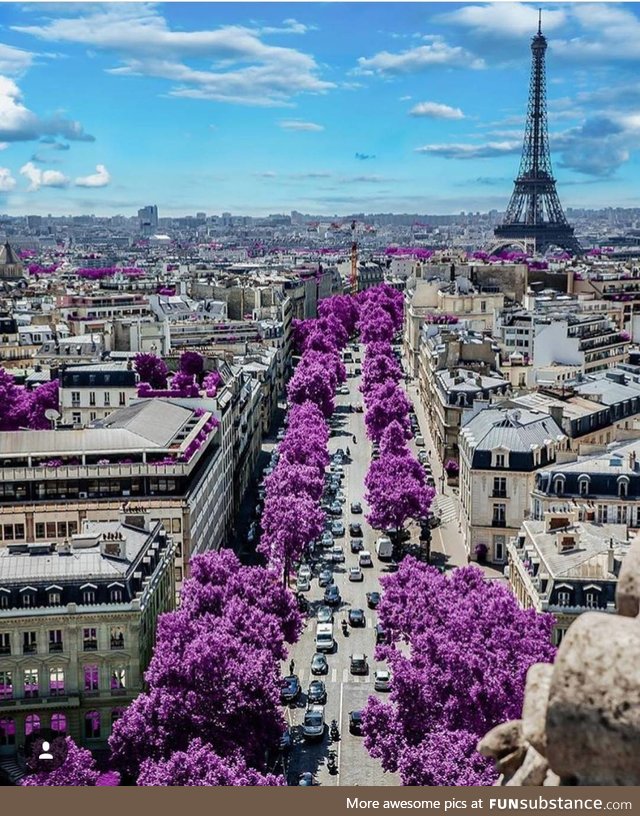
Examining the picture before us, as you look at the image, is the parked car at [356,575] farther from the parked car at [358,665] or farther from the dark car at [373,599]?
the parked car at [358,665]

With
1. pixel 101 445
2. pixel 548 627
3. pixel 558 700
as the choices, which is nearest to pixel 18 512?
pixel 101 445

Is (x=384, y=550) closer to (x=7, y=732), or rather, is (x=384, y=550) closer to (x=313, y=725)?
(x=313, y=725)

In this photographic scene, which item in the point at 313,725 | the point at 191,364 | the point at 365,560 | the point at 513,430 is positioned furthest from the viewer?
the point at 191,364

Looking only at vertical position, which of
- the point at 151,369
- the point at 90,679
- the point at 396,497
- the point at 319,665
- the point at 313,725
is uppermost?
the point at 151,369

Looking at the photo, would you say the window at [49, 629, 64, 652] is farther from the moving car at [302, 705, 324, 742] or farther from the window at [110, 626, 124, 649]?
the moving car at [302, 705, 324, 742]

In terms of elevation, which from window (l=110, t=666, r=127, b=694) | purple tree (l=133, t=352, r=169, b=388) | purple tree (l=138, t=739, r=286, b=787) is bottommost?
window (l=110, t=666, r=127, b=694)

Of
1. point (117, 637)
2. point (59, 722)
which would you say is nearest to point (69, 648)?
point (117, 637)

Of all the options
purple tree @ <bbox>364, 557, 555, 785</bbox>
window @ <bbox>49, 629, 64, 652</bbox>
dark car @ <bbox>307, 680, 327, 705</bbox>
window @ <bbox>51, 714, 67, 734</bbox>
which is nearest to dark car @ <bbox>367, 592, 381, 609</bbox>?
dark car @ <bbox>307, 680, 327, 705</bbox>
